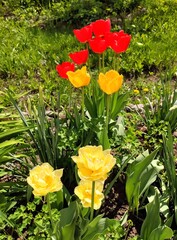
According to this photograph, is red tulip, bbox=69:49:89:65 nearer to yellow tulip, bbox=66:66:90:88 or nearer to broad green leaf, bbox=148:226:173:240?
yellow tulip, bbox=66:66:90:88

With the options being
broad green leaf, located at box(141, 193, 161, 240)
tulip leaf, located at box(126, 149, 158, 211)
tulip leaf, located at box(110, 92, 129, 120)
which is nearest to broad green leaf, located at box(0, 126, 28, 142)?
tulip leaf, located at box(110, 92, 129, 120)

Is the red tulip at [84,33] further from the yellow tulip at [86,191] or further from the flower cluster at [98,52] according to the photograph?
the yellow tulip at [86,191]

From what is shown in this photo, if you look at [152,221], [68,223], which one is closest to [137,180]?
[152,221]

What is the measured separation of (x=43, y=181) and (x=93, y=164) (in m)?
0.22

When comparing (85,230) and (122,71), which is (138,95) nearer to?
(122,71)

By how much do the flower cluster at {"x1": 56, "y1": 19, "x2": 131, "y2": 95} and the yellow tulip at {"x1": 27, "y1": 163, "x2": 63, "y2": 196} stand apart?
0.69m

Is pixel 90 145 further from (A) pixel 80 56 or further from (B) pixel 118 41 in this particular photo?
(B) pixel 118 41

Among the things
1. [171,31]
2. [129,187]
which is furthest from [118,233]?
[171,31]

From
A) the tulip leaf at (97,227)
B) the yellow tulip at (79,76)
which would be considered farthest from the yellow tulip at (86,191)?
the yellow tulip at (79,76)

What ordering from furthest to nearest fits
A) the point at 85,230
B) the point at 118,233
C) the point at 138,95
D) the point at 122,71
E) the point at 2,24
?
the point at 2,24 < the point at 122,71 < the point at 138,95 < the point at 118,233 < the point at 85,230

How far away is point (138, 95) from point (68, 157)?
1492 millimetres

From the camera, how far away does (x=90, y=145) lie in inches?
96.7

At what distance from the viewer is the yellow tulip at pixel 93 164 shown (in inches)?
54.4

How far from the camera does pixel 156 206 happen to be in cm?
202
